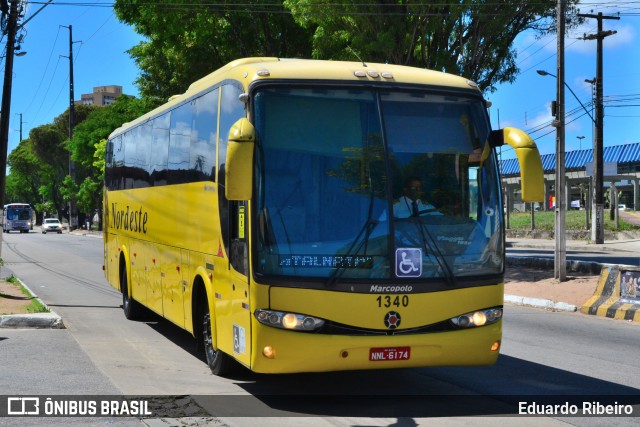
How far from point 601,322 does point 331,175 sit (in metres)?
8.96

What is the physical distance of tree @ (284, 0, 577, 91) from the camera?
2384cm

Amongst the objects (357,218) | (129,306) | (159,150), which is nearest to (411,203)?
(357,218)

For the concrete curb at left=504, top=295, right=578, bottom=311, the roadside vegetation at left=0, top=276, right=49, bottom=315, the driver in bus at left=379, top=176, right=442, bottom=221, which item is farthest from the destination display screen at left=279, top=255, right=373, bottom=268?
the concrete curb at left=504, top=295, right=578, bottom=311

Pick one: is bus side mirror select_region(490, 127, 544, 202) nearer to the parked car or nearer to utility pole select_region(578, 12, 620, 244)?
utility pole select_region(578, 12, 620, 244)

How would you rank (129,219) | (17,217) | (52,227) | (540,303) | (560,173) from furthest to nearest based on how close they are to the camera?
(17,217) < (52,227) < (560,173) < (540,303) < (129,219)

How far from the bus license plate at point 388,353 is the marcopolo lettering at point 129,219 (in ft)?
20.1

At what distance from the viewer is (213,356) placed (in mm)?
9258

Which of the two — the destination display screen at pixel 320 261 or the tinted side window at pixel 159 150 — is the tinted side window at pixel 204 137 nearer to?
the tinted side window at pixel 159 150

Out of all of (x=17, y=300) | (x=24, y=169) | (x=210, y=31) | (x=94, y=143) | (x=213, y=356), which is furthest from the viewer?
(x=24, y=169)

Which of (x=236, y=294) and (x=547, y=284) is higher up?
(x=236, y=294)

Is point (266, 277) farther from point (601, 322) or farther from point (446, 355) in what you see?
point (601, 322)

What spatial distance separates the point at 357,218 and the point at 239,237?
1.15m

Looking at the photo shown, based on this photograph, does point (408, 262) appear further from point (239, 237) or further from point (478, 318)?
point (239, 237)

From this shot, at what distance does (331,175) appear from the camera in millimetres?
7648
